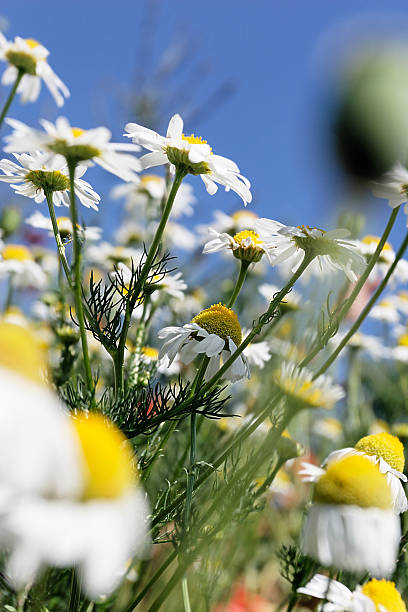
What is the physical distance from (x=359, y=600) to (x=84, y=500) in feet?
1.20

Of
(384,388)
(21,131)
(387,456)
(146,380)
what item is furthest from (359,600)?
(384,388)

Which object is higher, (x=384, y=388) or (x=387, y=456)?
(x=384, y=388)

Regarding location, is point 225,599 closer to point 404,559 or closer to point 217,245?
point 404,559

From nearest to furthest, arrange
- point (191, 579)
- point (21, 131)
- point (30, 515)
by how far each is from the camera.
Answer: point (30, 515) → point (21, 131) → point (191, 579)

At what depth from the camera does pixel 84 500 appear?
9.4 inches

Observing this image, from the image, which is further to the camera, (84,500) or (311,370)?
(311,370)

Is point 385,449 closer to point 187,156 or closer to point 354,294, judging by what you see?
point 354,294

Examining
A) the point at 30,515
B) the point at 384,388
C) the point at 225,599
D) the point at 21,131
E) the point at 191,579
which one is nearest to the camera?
the point at 30,515

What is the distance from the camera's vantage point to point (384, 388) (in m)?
2.14

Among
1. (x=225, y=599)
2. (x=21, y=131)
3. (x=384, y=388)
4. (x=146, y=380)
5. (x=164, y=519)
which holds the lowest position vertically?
(x=225, y=599)

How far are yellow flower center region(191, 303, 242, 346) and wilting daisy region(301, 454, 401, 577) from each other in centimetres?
21

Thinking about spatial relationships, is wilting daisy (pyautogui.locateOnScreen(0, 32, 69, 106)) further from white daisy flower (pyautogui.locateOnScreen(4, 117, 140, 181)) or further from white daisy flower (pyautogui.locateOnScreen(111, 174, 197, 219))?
white daisy flower (pyautogui.locateOnScreen(4, 117, 140, 181))

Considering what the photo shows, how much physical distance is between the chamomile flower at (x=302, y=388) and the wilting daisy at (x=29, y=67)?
0.78 metres

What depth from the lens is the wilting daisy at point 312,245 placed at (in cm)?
60
